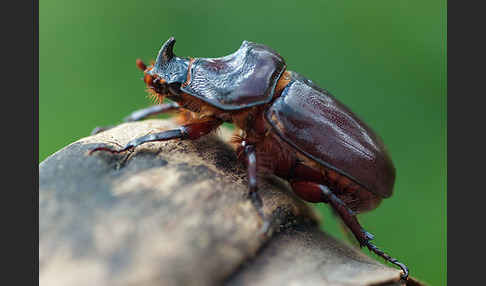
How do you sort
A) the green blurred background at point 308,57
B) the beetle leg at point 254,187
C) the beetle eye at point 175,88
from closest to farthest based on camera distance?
1. the beetle leg at point 254,187
2. the beetle eye at point 175,88
3. the green blurred background at point 308,57

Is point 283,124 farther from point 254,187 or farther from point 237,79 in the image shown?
point 254,187

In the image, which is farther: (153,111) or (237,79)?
(153,111)

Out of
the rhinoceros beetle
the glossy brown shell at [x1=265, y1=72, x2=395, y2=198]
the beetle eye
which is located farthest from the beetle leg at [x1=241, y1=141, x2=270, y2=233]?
the beetle eye

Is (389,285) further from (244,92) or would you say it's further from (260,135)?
(244,92)

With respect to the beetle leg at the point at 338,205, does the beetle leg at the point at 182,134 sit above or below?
above

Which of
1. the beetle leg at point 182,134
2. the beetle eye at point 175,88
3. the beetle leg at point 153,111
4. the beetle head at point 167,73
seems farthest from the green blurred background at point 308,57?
the beetle leg at point 182,134

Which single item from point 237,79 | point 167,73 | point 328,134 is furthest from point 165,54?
point 328,134

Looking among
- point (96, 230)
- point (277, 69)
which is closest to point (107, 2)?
point (277, 69)

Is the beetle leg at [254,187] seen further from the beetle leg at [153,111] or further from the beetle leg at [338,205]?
the beetle leg at [153,111]
